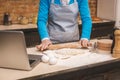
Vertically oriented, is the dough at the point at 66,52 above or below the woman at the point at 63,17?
below

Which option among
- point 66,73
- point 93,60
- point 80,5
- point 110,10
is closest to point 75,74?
point 66,73

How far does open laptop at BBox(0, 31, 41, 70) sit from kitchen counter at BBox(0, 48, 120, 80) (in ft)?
0.12

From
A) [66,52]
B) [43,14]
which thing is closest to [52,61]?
[66,52]

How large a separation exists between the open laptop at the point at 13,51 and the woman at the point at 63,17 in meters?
0.74

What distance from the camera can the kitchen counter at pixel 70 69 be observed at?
1.29 metres

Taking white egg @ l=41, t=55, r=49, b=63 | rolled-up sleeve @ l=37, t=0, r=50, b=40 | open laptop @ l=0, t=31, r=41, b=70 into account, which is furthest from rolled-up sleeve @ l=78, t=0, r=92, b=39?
open laptop @ l=0, t=31, r=41, b=70

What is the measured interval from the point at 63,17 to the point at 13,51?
1010mm

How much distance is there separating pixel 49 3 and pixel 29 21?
73.9 inches

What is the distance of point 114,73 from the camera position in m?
1.59

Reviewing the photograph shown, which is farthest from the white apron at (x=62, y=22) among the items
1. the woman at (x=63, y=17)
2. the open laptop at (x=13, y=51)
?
the open laptop at (x=13, y=51)

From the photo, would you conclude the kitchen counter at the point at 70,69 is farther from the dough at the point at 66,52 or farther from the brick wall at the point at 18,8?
the brick wall at the point at 18,8

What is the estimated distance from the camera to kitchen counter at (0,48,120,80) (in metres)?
1.29

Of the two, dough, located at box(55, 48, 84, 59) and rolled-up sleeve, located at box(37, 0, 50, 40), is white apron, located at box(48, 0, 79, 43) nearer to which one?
rolled-up sleeve, located at box(37, 0, 50, 40)

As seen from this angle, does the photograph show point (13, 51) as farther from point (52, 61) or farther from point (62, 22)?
point (62, 22)
